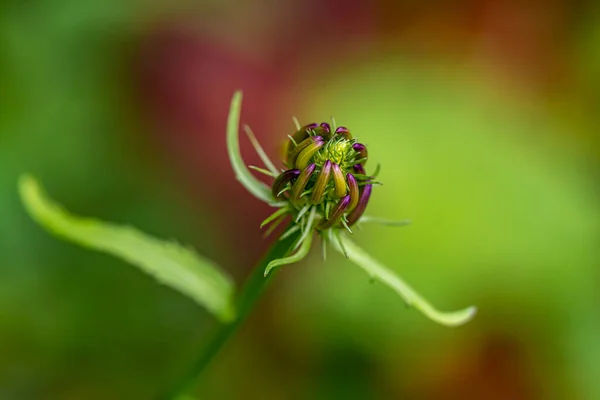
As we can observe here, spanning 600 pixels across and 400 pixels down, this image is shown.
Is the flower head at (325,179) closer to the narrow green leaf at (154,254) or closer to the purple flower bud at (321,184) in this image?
the purple flower bud at (321,184)

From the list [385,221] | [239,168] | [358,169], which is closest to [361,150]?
[358,169]

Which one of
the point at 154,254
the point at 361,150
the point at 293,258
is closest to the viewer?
the point at 293,258

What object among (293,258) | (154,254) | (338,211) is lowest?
(154,254)

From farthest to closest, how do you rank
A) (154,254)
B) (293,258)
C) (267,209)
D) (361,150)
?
(267,209), (154,254), (361,150), (293,258)

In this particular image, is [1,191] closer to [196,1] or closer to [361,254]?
[196,1]

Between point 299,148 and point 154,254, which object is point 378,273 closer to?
point 299,148

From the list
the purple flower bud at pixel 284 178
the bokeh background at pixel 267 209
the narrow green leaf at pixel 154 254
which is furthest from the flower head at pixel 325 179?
the bokeh background at pixel 267 209
